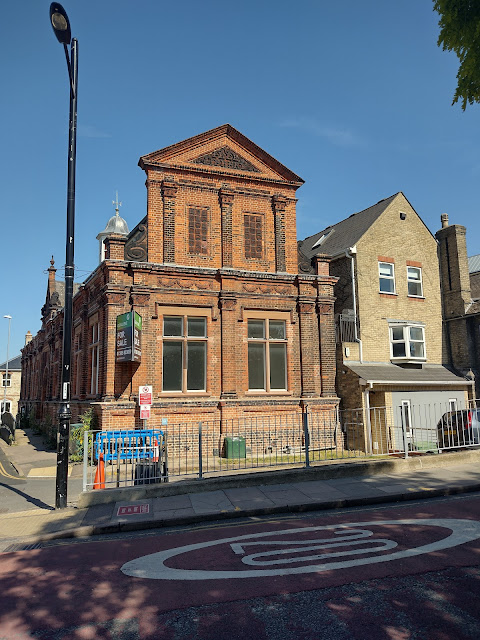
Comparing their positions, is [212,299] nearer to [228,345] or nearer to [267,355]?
[228,345]

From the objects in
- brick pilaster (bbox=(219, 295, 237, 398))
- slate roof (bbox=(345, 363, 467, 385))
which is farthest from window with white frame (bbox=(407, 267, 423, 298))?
brick pilaster (bbox=(219, 295, 237, 398))

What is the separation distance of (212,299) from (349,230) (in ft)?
33.2

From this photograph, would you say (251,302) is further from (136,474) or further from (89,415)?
(136,474)

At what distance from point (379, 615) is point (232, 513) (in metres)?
4.37

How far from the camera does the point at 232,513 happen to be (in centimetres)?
859

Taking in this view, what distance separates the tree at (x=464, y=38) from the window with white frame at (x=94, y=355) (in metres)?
13.8

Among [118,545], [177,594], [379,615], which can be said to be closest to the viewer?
[379,615]

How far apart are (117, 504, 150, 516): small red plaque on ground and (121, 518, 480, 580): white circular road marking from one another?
7.53 ft

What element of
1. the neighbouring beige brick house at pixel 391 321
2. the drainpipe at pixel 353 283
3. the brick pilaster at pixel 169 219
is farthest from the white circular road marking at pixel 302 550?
the drainpipe at pixel 353 283

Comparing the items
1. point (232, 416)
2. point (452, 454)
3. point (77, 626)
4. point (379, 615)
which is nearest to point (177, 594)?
point (77, 626)

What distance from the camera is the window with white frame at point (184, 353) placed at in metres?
16.2

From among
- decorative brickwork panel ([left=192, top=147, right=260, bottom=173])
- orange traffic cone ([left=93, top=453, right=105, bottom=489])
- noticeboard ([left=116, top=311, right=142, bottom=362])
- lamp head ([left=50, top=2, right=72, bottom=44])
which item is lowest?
orange traffic cone ([left=93, top=453, right=105, bottom=489])

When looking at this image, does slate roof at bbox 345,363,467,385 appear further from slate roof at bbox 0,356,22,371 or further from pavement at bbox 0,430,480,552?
slate roof at bbox 0,356,22,371

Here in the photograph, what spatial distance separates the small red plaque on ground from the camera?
880 centimetres
